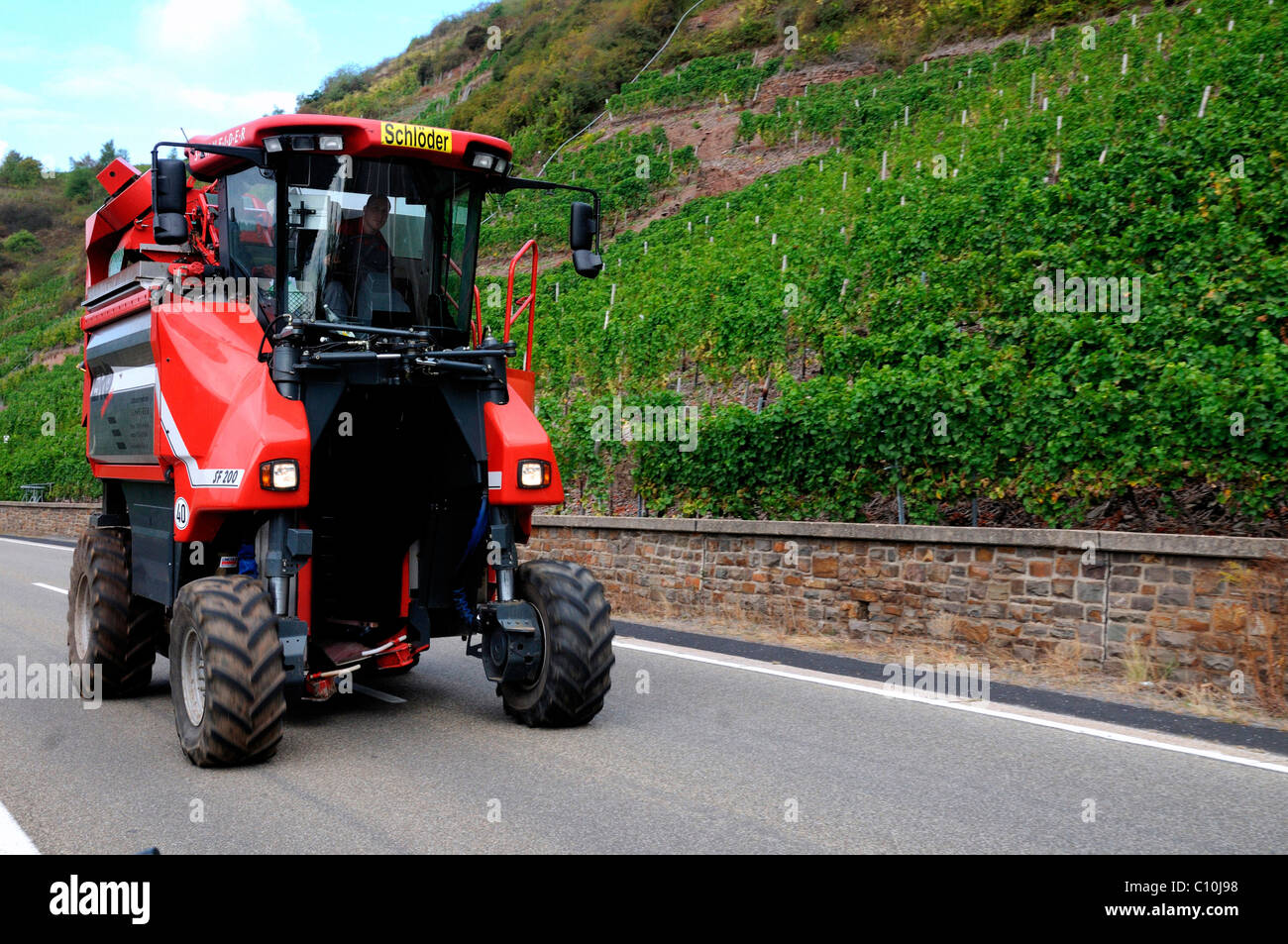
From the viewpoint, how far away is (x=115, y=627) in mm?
8516

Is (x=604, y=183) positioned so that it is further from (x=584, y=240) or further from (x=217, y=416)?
(x=217, y=416)

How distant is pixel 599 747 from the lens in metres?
6.61

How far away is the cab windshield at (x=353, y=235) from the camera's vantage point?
6.90 m

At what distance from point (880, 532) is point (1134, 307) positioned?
368 cm

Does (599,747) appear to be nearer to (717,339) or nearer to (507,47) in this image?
(717,339)

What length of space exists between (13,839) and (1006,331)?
10.6 meters

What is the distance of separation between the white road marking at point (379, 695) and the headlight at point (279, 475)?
2336mm

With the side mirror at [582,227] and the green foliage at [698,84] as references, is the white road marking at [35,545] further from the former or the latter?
the green foliage at [698,84]

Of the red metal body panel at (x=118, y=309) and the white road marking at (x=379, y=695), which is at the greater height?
the red metal body panel at (x=118, y=309)

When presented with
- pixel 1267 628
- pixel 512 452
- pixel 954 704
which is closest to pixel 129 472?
pixel 512 452

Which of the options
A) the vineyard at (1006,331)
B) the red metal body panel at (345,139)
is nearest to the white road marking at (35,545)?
the vineyard at (1006,331)
